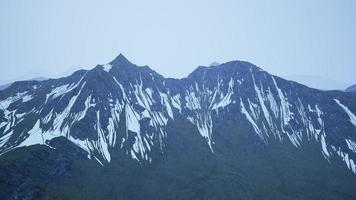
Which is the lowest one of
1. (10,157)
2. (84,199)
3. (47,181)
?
(84,199)

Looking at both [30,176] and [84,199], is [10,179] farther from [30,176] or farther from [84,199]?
[84,199]

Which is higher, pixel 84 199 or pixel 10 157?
pixel 10 157

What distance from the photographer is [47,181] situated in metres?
199

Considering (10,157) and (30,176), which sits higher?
(10,157)

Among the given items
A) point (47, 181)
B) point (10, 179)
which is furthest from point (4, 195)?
point (47, 181)

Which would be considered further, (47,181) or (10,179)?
(47,181)

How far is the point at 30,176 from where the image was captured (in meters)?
194

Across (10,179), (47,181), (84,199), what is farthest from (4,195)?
(84,199)

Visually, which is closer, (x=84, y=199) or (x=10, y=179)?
(x=10, y=179)

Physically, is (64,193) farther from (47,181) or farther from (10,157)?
(10,157)

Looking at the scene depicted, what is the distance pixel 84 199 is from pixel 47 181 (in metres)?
28.7

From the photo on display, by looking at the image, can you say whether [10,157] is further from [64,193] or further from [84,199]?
[84,199]

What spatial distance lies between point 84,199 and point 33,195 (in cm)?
3158

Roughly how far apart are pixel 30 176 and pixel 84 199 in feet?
128
